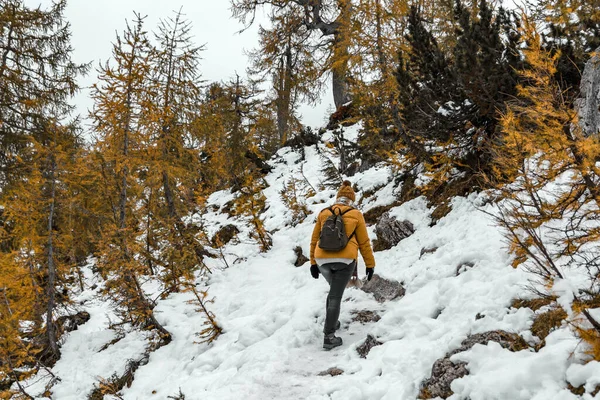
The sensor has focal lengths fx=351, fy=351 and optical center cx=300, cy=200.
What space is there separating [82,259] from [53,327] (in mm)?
9985

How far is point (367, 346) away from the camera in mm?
4320

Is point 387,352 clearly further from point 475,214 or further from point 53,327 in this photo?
point 53,327

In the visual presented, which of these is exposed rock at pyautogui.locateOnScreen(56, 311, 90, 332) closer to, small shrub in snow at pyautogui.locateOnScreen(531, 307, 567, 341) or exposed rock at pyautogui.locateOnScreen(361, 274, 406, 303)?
exposed rock at pyautogui.locateOnScreen(361, 274, 406, 303)

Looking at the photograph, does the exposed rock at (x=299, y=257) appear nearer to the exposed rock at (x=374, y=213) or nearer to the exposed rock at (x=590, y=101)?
the exposed rock at (x=374, y=213)

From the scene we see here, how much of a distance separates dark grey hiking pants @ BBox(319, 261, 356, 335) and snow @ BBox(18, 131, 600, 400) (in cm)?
38

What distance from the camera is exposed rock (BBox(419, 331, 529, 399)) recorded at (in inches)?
114

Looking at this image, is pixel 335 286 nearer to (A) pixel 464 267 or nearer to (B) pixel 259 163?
(A) pixel 464 267

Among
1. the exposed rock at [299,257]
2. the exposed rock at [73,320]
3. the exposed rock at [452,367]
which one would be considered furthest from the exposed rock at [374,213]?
the exposed rock at [73,320]

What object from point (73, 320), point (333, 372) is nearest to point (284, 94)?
point (73, 320)

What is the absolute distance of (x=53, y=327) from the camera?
27.2ft

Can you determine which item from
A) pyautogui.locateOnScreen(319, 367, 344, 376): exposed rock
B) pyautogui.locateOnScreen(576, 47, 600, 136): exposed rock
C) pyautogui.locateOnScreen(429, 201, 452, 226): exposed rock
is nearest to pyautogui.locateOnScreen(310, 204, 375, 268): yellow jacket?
pyautogui.locateOnScreen(319, 367, 344, 376): exposed rock

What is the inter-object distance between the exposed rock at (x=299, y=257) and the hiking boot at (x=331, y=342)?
13.1 feet

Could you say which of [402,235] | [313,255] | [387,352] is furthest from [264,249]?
[387,352]

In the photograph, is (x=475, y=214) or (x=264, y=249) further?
(x=264, y=249)
